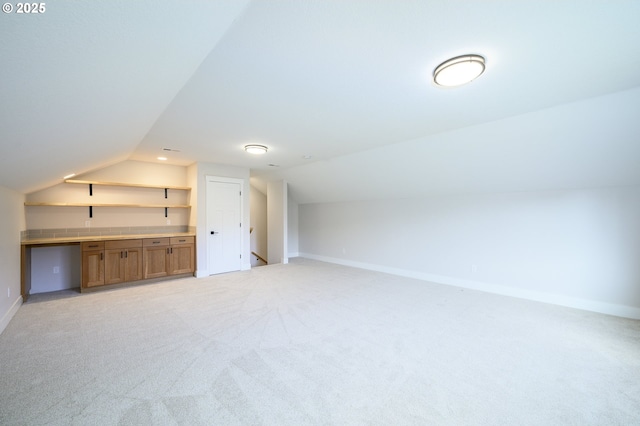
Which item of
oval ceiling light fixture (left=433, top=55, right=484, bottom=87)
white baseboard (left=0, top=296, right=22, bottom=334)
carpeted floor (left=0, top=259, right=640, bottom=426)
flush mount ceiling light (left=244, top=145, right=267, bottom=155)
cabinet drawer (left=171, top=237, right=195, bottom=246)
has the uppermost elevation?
oval ceiling light fixture (left=433, top=55, right=484, bottom=87)

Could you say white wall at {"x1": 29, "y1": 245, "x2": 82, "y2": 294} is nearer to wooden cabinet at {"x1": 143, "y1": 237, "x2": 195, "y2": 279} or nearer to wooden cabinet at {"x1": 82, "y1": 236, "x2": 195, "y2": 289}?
wooden cabinet at {"x1": 82, "y1": 236, "x2": 195, "y2": 289}

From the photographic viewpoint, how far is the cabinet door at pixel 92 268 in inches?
165

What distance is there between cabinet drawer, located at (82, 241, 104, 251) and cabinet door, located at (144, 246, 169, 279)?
623mm

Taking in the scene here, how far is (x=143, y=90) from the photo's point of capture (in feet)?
6.52

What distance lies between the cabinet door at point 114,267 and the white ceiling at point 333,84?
1.43 m

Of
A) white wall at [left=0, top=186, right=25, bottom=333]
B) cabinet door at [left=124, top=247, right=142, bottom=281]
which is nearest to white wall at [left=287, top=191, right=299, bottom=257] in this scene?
cabinet door at [left=124, top=247, right=142, bottom=281]

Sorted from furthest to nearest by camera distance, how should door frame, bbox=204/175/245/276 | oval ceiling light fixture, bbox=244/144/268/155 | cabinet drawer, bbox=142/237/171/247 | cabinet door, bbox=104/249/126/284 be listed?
door frame, bbox=204/175/245/276
cabinet drawer, bbox=142/237/171/247
cabinet door, bbox=104/249/126/284
oval ceiling light fixture, bbox=244/144/268/155

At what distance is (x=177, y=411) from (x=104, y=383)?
0.75 m

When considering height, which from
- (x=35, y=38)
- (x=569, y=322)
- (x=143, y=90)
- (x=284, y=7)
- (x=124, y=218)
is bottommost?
(x=569, y=322)

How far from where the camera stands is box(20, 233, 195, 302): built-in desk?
13.4 ft

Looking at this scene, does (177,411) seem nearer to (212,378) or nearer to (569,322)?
(212,378)

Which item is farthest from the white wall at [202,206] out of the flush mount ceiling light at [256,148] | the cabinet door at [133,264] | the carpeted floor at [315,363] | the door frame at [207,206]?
the flush mount ceiling light at [256,148]

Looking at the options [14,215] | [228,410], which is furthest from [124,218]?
[228,410]

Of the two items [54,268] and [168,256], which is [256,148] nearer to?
[168,256]
